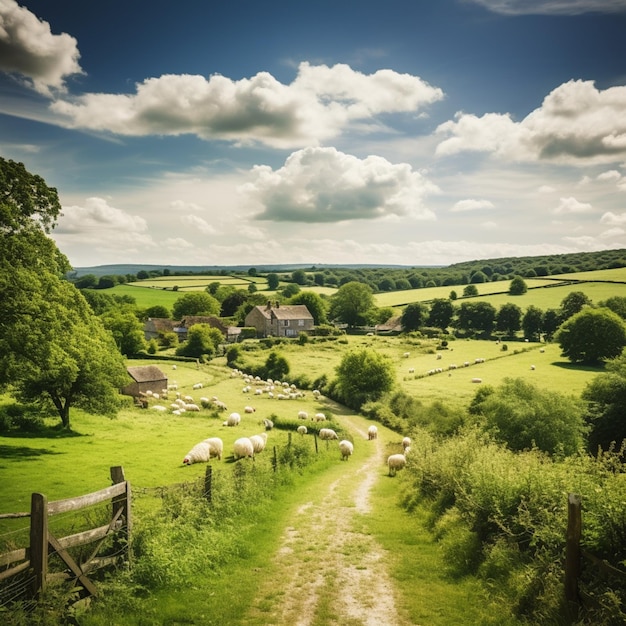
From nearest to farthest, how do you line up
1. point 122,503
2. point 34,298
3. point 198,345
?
point 122,503 < point 34,298 < point 198,345

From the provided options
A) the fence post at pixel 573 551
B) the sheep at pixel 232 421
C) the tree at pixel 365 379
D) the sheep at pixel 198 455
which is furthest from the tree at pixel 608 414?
the fence post at pixel 573 551

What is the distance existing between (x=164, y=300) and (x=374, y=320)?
66.3m

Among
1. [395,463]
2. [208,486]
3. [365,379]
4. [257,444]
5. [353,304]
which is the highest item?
[353,304]

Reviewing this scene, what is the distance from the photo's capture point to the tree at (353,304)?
125m

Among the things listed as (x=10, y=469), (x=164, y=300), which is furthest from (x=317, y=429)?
(x=164, y=300)

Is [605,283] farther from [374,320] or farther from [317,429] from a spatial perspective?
[317,429]

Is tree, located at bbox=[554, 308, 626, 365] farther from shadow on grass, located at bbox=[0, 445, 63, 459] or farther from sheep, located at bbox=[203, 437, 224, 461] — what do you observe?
shadow on grass, located at bbox=[0, 445, 63, 459]

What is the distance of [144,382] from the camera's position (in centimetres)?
5412

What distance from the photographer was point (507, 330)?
108312mm

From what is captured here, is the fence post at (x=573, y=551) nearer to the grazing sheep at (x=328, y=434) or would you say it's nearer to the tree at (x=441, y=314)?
the grazing sheep at (x=328, y=434)

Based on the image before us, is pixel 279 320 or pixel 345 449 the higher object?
pixel 279 320

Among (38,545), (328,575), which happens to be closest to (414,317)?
(328,575)

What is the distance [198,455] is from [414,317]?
3880 inches

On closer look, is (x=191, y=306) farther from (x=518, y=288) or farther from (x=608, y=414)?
(x=608, y=414)
